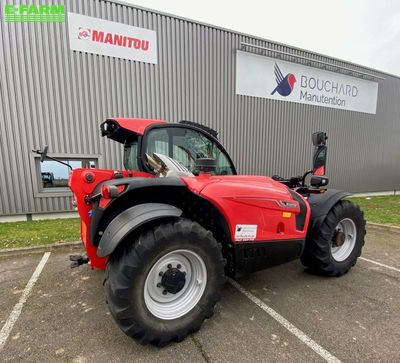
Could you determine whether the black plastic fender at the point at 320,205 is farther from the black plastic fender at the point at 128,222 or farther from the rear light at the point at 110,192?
the rear light at the point at 110,192

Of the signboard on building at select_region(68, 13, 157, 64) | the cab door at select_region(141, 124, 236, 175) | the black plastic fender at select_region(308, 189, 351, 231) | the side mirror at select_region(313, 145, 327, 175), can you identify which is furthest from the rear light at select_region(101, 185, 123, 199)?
the signboard on building at select_region(68, 13, 157, 64)

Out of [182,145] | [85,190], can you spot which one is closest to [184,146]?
[182,145]

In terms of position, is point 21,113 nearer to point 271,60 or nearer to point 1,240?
point 1,240

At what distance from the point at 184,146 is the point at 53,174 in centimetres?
571

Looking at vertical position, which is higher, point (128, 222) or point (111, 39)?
point (111, 39)

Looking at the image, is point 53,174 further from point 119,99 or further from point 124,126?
point 124,126

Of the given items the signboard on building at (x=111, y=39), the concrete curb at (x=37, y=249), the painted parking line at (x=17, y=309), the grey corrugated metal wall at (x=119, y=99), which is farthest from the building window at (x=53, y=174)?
the painted parking line at (x=17, y=309)

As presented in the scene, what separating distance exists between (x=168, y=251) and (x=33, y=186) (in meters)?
6.40

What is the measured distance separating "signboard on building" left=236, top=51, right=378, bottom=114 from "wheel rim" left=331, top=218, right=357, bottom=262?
6281 millimetres

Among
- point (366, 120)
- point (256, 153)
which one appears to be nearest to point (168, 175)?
point (256, 153)

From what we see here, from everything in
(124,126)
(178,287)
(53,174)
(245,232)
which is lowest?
(178,287)

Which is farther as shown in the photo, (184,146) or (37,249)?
(37,249)

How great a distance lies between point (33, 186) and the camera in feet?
20.6

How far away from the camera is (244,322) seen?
7.14ft
